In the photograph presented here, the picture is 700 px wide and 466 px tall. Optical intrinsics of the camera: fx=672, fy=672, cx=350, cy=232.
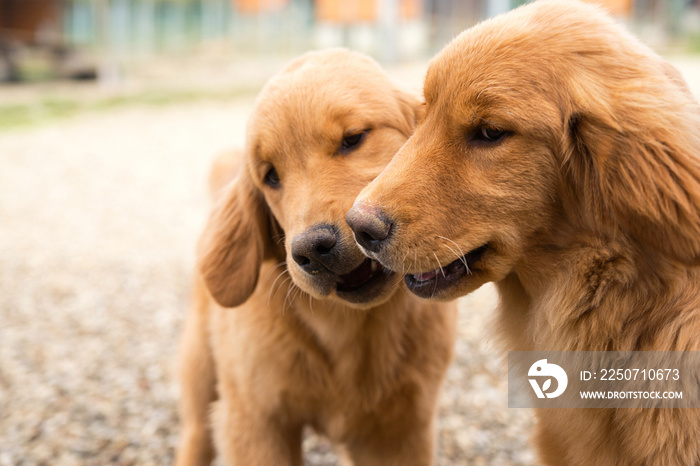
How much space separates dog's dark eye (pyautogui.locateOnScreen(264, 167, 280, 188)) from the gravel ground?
1.03m

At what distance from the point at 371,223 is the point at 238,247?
3.97 feet

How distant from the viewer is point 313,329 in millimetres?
2988

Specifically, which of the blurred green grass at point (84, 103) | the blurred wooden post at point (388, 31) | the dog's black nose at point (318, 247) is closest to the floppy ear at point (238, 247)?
the dog's black nose at point (318, 247)

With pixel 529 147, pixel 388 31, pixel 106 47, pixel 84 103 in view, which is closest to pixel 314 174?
pixel 529 147

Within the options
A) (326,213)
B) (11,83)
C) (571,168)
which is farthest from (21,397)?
(11,83)

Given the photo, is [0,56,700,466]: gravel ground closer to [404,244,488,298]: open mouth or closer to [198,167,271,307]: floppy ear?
[404,244,488,298]: open mouth

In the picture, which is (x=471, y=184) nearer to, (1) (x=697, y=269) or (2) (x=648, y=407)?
(1) (x=697, y=269)

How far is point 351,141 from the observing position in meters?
2.68

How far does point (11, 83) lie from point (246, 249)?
1964cm

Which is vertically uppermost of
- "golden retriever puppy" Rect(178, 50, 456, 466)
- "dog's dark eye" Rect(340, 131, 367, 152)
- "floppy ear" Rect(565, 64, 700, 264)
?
"floppy ear" Rect(565, 64, 700, 264)

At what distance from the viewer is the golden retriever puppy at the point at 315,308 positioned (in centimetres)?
262

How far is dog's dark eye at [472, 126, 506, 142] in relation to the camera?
199cm

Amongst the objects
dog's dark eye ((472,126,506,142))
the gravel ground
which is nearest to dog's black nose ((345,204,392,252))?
dog's dark eye ((472,126,506,142))

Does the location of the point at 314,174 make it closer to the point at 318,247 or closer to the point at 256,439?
the point at 318,247
